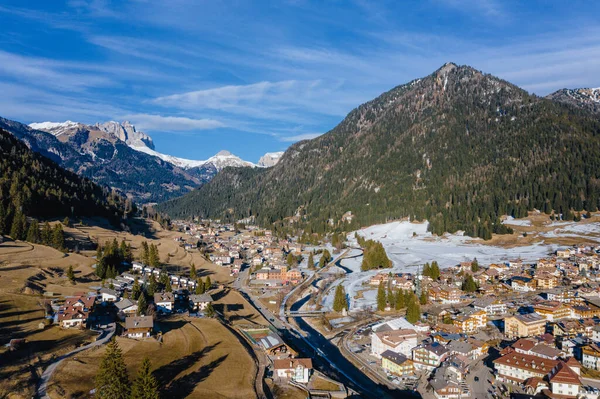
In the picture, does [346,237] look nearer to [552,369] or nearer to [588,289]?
[588,289]

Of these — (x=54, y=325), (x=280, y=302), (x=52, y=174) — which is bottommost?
(x=280, y=302)

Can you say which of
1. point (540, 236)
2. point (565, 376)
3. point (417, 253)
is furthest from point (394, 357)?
point (540, 236)

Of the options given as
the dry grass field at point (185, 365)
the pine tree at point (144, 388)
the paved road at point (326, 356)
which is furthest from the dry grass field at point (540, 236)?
the pine tree at point (144, 388)

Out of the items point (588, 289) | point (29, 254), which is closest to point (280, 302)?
point (29, 254)

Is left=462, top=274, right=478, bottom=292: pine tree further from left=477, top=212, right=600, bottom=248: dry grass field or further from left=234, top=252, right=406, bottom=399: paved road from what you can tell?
left=477, top=212, right=600, bottom=248: dry grass field

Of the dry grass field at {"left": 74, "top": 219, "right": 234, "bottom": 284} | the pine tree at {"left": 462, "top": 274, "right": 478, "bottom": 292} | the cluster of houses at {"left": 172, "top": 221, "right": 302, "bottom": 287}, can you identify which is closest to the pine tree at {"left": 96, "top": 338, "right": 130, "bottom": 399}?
the cluster of houses at {"left": 172, "top": 221, "right": 302, "bottom": 287}
